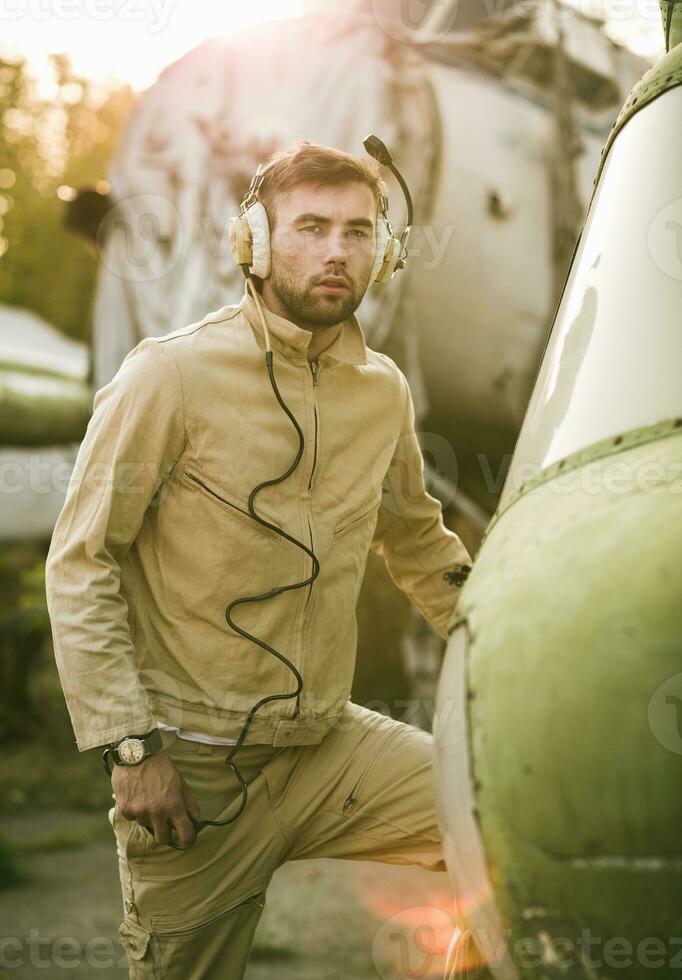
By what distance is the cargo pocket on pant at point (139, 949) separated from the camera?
112 inches

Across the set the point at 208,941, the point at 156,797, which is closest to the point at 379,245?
the point at 156,797

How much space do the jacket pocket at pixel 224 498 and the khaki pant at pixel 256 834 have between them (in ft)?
1.81

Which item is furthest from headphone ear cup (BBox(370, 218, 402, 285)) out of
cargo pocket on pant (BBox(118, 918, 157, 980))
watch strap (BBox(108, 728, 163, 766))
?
cargo pocket on pant (BBox(118, 918, 157, 980))

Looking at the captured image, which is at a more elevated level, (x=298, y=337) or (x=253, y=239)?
(x=253, y=239)

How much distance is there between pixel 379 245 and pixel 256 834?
1501mm

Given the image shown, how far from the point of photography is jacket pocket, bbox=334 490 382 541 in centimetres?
298

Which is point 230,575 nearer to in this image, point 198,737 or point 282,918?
point 198,737

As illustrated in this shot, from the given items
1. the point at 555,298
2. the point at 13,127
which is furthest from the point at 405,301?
the point at 13,127

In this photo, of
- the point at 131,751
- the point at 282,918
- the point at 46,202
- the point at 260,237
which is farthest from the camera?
the point at 46,202

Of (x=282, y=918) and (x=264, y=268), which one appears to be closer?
(x=264, y=268)

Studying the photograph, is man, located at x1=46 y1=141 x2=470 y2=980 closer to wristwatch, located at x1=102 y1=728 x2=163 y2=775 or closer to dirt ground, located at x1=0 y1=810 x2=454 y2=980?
wristwatch, located at x1=102 y1=728 x2=163 y2=775

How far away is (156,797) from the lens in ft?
8.64

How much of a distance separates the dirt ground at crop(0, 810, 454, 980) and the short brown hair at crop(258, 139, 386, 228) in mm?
2750

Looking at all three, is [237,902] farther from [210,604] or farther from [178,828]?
[210,604]
